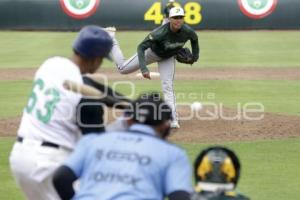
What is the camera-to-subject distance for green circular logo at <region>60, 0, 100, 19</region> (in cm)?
3199

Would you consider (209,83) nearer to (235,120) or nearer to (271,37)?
(235,120)

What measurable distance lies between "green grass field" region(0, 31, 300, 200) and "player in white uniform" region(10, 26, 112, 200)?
2.91m

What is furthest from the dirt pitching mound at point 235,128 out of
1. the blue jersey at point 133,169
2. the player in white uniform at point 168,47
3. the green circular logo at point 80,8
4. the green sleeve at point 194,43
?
the green circular logo at point 80,8

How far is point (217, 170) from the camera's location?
4.16 metres

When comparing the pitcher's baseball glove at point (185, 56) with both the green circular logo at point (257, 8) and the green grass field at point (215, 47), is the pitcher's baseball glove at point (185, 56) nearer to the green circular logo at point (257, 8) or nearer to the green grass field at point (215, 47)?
the green grass field at point (215, 47)

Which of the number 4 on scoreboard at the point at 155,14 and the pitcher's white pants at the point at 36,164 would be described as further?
the number 4 on scoreboard at the point at 155,14

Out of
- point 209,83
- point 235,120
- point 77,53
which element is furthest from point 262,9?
point 77,53

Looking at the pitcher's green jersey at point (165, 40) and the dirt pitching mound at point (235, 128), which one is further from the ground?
the pitcher's green jersey at point (165, 40)

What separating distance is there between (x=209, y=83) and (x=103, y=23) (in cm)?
1433

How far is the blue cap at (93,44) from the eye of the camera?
16.9 feet

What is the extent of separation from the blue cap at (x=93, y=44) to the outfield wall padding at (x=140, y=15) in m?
26.5

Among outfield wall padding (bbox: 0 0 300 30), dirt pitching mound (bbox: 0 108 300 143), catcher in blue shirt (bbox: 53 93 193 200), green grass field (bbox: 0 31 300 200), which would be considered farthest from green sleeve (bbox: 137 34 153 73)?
outfield wall padding (bbox: 0 0 300 30)

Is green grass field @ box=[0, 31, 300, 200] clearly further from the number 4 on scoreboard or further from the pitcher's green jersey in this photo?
the pitcher's green jersey

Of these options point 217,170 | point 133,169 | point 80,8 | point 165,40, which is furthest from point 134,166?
point 80,8
